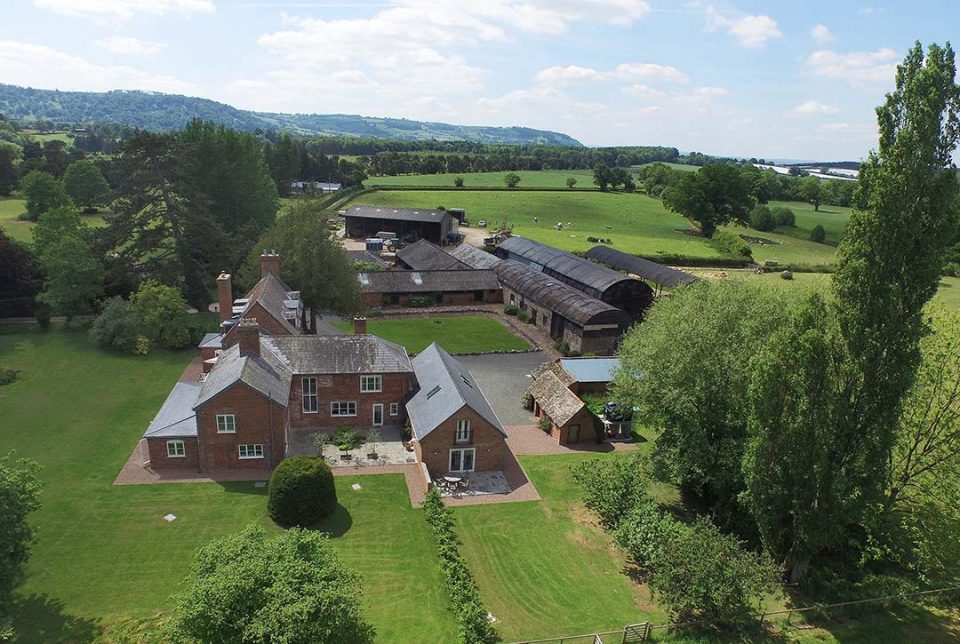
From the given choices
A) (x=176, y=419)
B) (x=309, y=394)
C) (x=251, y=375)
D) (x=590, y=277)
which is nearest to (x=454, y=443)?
(x=309, y=394)

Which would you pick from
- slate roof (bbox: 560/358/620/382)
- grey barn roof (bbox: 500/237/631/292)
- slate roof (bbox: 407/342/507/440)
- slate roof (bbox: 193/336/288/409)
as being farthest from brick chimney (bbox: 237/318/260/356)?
grey barn roof (bbox: 500/237/631/292)

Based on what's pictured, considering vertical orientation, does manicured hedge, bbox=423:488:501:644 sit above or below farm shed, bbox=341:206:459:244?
below

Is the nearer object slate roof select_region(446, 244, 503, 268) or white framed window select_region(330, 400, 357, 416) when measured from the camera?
white framed window select_region(330, 400, 357, 416)

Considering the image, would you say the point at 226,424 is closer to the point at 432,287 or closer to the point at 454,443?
the point at 454,443

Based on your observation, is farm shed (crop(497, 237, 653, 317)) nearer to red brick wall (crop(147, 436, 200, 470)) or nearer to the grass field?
red brick wall (crop(147, 436, 200, 470))

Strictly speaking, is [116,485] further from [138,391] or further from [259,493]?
[138,391]

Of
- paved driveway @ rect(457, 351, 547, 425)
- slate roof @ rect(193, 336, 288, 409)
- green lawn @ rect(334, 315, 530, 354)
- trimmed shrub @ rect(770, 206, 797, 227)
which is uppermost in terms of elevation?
trimmed shrub @ rect(770, 206, 797, 227)

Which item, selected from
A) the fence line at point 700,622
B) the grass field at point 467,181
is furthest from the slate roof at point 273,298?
the grass field at point 467,181
